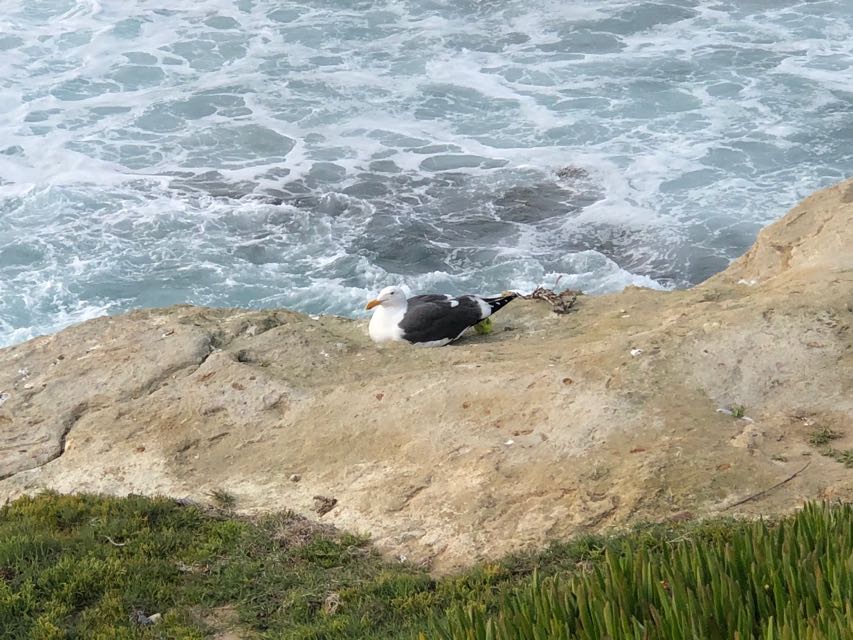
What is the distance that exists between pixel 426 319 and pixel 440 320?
14 cm

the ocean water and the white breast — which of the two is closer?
the white breast

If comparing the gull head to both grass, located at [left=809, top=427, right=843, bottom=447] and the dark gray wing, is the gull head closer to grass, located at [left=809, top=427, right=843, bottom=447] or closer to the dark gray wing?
the dark gray wing

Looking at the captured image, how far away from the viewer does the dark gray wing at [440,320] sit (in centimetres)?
1033

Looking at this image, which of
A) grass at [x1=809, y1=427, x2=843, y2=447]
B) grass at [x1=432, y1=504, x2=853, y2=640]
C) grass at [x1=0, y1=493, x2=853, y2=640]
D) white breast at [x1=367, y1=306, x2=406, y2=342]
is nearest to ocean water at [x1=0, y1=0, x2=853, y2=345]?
white breast at [x1=367, y1=306, x2=406, y2=342]

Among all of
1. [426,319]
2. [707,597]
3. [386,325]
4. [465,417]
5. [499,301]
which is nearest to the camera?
[707,597]

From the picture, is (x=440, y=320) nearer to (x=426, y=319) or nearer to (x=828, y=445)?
(x=426, y=319)

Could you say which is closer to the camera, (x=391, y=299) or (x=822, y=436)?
(x=822, y=436)

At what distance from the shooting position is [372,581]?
582 centimetres

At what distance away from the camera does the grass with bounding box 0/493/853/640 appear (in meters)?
3.32

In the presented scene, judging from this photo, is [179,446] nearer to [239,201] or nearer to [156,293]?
[156,293]

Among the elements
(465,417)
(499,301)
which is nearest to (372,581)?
(465,417)

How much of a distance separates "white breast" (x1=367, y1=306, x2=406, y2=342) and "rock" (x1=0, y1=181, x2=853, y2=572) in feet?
1.60

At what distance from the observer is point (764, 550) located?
11.9 feet

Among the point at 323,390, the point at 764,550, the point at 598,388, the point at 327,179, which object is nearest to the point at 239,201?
the point at 327,179
